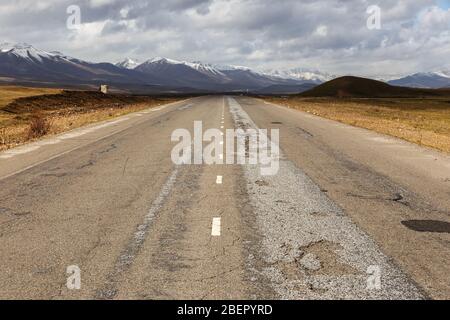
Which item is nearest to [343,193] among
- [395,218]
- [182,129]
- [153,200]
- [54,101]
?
[395,218]

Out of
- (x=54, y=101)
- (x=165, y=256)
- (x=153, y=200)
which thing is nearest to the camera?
(x=165, y=256)

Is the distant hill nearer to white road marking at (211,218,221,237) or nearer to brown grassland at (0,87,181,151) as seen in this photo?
brown grassland at (0,87,181,151)

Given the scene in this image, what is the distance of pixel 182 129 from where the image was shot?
2330 cm

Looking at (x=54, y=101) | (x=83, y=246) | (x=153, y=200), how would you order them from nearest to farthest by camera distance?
(x=83, y=246) < (x=153, y=200) < (x=54, y=101)

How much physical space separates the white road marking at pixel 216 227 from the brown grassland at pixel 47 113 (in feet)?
42.3

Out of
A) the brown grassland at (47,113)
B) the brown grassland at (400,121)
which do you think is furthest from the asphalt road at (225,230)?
the brown grassland at (47,113)

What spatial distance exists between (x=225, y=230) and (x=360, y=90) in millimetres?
154408

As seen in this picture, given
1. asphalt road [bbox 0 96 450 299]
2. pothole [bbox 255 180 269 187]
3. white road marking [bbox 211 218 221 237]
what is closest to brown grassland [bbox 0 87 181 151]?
asphalt road [bbox 0 96 450 299]

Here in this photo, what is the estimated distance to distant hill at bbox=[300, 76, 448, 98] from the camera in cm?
14725

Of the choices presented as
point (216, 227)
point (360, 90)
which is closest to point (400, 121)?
point (216, 227)

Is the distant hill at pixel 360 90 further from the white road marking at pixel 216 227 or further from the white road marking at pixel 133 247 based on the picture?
the white road marking at pixel 216 227

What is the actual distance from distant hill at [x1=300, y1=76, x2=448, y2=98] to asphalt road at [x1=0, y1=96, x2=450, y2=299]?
448 ft

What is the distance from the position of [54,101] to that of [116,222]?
56.4m
